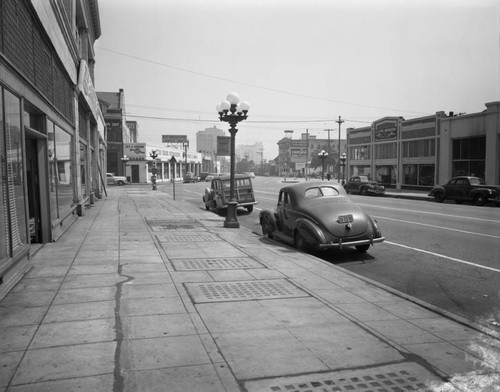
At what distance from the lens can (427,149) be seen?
126 feet

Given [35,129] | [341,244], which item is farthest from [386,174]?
[35,129]

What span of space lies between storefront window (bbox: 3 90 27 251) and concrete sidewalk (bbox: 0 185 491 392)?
2.48 feet

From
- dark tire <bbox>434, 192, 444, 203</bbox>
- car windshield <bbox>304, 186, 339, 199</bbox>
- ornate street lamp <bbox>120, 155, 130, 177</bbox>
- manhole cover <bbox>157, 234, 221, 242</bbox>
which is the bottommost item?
dark tire <bbox>434, 192, 444, 203</bbox>

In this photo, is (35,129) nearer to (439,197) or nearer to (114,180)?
(439,197)

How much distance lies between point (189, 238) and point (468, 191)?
1941cm

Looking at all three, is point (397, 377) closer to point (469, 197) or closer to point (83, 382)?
point (83, 382)

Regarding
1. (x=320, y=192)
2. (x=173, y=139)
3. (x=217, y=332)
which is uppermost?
(x=173, y=139)

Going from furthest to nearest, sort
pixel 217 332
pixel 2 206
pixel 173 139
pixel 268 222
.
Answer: pixel 173 139, pixel 268 222, pixel 2 206, pixel 217 332

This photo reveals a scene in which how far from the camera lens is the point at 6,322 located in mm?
4781

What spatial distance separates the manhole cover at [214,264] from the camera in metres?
7.70

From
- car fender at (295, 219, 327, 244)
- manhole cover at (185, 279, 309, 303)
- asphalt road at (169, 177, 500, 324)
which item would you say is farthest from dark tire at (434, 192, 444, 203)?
manhole cover at (185, 279, 309, 303)

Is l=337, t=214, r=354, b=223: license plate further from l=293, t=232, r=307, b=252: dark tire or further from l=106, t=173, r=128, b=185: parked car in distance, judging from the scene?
l=106, t=173, r=128, b=185: parked car in distance

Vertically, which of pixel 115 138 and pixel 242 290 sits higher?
pixel 115 138

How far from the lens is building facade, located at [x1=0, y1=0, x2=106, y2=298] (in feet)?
20.4
